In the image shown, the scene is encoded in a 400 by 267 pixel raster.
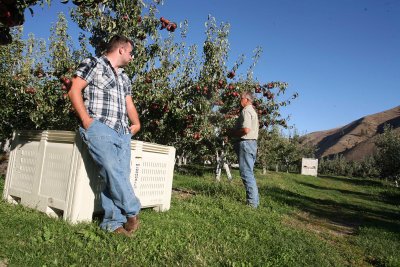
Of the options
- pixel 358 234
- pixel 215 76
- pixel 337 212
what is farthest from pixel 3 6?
pixel 337 212

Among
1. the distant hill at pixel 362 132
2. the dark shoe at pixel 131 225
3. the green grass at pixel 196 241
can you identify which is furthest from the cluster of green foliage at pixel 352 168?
the dark shoe at pixel 131 225

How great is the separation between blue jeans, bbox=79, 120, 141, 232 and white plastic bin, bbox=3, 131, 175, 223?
0.38 metres

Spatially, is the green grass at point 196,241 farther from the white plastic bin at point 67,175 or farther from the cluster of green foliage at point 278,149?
the cluster of green foliage at point 278,149

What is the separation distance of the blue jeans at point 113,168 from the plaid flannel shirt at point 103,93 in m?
0.11

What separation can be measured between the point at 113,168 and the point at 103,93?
0.85 metres

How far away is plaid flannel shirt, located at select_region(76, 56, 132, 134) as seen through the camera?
378cm

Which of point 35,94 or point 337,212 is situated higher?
point 35,94

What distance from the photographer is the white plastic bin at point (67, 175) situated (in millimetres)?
4172

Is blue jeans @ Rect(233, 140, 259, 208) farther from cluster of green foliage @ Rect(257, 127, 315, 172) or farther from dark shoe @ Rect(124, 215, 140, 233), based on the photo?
cluster of green foliage @ Rect(257, 127, 315, 172)

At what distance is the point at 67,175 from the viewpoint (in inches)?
167

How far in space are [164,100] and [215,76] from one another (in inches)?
101

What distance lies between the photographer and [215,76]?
939 cm

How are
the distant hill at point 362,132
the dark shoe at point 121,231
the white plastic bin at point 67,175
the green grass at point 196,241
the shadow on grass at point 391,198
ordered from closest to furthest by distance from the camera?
the green grass at point 196,241
the dark shoe at point 121,231
the white plastic bin at point 67,175
the shadow on grass at point 391,198
the distant hill at point 362,132

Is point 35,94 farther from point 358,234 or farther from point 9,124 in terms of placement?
point 358,234
